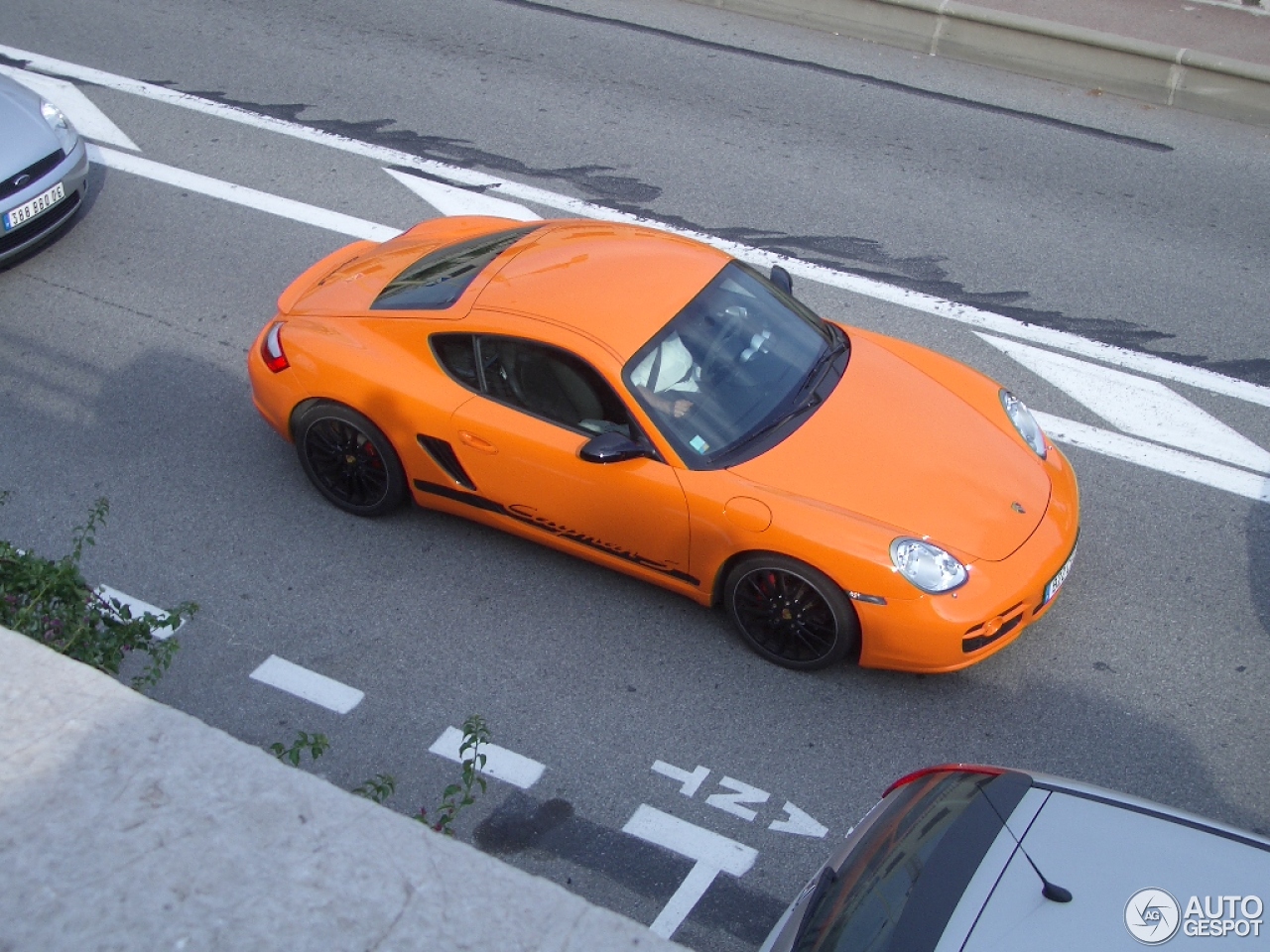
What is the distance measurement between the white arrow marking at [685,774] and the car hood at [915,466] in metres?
1.19

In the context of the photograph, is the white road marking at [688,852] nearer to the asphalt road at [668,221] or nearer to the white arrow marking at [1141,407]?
the asphalt road at [668,221]

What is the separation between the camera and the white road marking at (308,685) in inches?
210

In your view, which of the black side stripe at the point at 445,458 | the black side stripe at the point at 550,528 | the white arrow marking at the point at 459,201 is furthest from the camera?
the white arrow marking at the point at 459,201

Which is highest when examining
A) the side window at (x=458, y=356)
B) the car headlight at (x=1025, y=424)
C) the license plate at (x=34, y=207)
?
the car headlight at (x=1025, y=424)

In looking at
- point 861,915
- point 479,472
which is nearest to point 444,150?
point 479,472

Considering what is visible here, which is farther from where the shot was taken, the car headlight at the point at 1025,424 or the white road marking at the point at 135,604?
the car headlight at the point at 1025,424

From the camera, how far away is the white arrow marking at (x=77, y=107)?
9922 millimetres

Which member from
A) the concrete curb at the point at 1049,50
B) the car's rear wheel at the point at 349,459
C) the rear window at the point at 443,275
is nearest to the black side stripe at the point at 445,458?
the car's rear wheel at the point at 349,459

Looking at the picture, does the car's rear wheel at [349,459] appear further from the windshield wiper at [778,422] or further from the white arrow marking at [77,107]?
the white arrow marking at [77,107]

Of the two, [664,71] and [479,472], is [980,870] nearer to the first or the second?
[479,472]

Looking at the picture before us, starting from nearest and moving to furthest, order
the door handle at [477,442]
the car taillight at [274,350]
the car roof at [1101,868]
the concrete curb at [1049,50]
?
the car roof at [1101,868], the door handle at [477,442], the car taillight at [274,350], the concrete curb at [1049,50]

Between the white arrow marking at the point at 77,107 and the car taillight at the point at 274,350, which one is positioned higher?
the white arrow marking at the point at 77,107

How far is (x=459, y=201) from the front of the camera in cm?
915

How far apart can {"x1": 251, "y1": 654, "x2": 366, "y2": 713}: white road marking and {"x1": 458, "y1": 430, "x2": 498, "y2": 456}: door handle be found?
119 cm
